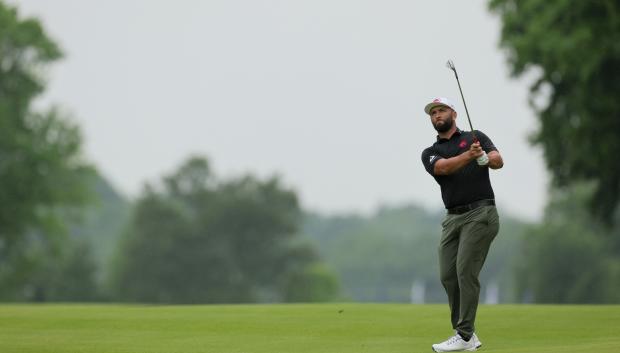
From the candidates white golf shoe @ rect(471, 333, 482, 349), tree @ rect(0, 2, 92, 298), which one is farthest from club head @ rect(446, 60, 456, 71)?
tree @ rect(0, 2, 92, 298)

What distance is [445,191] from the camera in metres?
13.4

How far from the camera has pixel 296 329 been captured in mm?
16109

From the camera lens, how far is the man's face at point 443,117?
43.2 ft

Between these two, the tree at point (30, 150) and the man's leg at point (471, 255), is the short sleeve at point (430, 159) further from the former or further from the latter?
the tree at point (30, 150)

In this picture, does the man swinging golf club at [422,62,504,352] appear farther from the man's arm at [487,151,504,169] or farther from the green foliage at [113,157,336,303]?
the green foliage at [113,157,336,303]

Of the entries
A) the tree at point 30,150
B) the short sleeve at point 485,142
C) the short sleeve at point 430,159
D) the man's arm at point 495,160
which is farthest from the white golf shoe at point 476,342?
the tree at point 30,150

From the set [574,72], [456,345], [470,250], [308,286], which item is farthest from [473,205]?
[308,286]

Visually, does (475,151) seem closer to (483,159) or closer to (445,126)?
(483,159)

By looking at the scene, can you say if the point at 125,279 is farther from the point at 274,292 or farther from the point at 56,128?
the point at 56,128

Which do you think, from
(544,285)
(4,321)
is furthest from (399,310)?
(544,285)

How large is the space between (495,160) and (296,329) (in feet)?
14.3

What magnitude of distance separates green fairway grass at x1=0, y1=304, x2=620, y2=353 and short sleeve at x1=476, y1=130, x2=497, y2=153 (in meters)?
1.98

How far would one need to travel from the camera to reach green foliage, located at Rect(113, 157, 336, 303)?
3984 inches

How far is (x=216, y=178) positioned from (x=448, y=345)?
100526 millimetres
